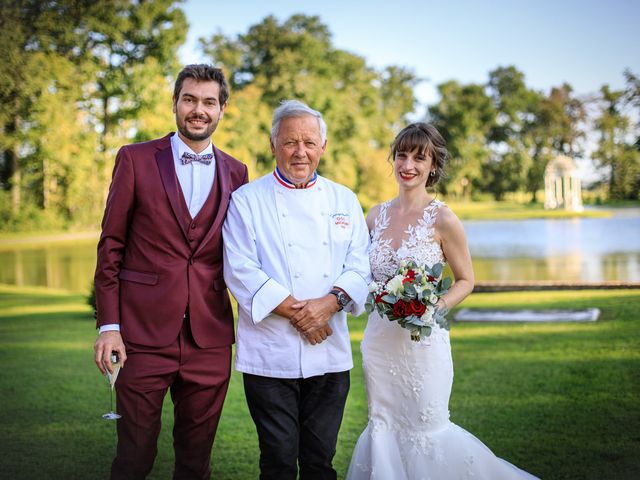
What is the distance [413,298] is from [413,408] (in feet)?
2.59

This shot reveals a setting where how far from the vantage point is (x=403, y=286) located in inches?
125

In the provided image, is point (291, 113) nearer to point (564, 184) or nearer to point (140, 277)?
point (140, 277)

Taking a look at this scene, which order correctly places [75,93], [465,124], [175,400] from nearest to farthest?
1. [175,400]
2. [75,93]
3. [465,124]

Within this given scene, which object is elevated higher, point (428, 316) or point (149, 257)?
point (149, 257)

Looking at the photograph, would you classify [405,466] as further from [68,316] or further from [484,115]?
[484,115]

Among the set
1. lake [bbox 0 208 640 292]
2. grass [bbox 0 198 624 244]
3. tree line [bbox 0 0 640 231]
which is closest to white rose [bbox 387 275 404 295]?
tree line [bbox 0 0 640 231]

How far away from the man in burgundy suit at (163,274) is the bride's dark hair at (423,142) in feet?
3.32

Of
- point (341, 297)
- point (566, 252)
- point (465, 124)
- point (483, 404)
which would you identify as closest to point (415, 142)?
point (341, 297)

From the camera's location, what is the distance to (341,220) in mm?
3350

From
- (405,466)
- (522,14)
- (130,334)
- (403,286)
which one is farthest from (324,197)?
(522,14)

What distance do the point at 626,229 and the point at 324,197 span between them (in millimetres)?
19538

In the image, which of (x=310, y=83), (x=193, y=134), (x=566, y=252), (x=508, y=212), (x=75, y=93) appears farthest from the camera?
(x=508, y=212)

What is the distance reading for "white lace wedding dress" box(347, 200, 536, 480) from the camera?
3490 mm

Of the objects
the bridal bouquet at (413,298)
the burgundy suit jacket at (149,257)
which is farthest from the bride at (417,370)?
the burgundy suit jacket at (149,257)
